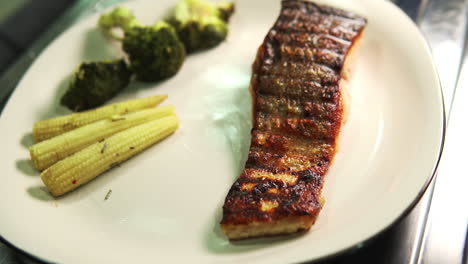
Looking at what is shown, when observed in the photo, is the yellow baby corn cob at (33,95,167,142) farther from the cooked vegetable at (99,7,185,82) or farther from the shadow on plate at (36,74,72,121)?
the cooked vegetable at (99,7,185,82)

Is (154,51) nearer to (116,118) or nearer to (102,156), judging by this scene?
(116,118)

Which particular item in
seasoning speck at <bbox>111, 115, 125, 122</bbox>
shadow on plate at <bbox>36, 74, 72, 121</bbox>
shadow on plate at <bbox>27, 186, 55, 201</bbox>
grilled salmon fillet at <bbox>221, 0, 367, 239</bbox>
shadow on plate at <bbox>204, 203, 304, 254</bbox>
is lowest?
shadow on plate at <bbox>27, 186, 55, 201</bbox>

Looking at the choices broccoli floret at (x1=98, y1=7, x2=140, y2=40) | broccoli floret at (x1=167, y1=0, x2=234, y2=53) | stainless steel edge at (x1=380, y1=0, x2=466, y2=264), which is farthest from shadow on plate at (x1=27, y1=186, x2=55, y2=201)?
stainless steel edge at (x1=380, y1=0, x2=466, y2=264)

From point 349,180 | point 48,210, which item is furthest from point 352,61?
point 48,210

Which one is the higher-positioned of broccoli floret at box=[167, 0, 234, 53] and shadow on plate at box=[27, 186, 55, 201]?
broccoli floret at box=[167, 0, 234, 53]

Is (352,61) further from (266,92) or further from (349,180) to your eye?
(349,180)

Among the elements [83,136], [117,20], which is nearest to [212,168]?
[83,136]
